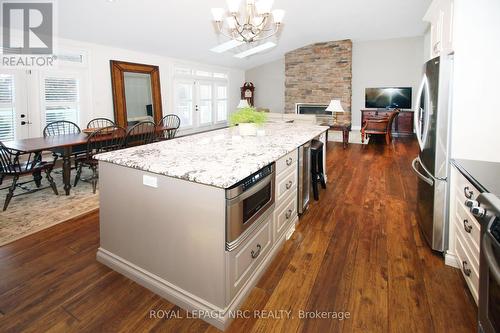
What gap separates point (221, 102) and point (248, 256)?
919 cm

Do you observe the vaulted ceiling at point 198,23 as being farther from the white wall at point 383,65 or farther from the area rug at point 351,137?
the area rug at point 351,137

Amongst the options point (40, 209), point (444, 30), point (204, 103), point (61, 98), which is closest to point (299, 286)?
point (444, 30)

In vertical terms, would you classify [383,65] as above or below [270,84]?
above

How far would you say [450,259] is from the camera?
2.21 metres

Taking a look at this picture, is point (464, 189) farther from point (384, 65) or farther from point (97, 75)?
point (384, 65)

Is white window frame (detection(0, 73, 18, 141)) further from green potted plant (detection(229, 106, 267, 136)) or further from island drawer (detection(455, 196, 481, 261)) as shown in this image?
island drawer (detection(455, 196, 481, 261))

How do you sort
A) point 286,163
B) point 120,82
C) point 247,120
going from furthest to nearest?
point 120,82 → point 247,120 → point 286,163

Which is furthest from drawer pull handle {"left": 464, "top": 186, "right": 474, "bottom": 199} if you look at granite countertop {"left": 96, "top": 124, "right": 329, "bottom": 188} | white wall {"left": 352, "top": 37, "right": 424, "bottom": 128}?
white wall {"left": 352, "top": 37, "right": 424, "bottom": 128}

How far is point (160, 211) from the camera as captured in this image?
1836 millimetres

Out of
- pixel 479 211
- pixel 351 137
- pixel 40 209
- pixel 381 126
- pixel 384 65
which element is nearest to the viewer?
pixel 479 211

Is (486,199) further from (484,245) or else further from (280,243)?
(280,243)

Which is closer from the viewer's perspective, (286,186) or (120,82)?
(286,186)

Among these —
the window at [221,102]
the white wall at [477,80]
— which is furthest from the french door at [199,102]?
the white wall at [477,80]

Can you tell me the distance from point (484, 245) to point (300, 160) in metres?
1.75
